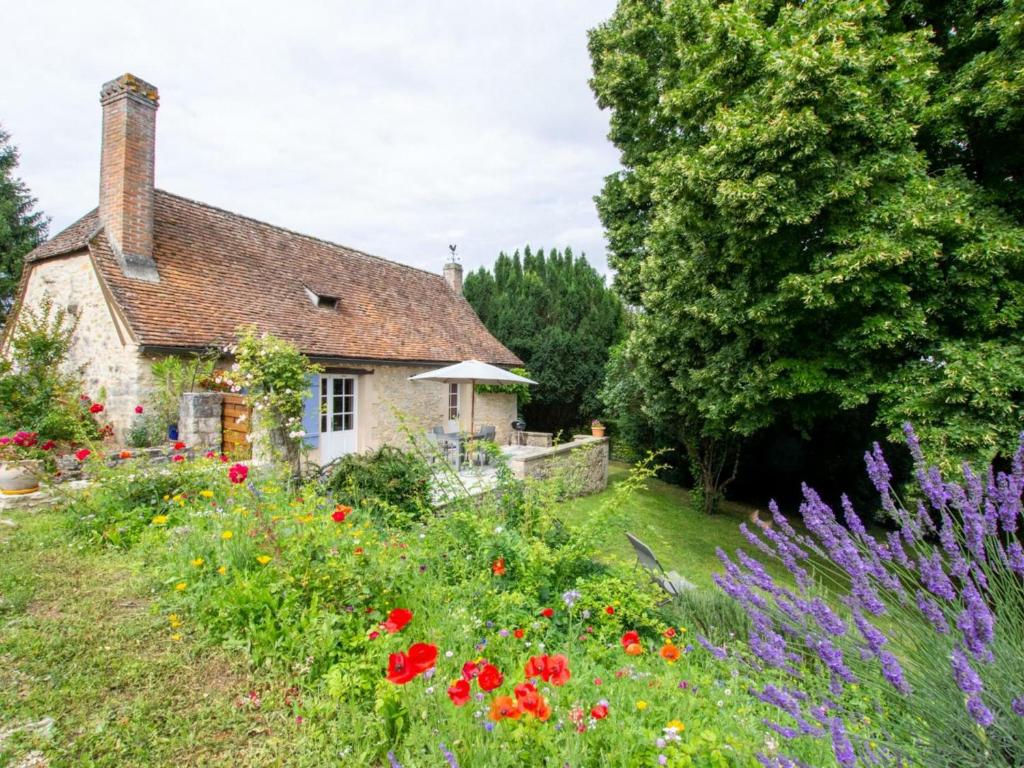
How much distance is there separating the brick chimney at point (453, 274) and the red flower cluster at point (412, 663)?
57.9ft

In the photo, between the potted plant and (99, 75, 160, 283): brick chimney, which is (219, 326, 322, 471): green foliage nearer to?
the potted plant

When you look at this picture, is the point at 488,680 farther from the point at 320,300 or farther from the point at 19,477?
the point at 320,300

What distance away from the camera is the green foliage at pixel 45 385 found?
7598mm

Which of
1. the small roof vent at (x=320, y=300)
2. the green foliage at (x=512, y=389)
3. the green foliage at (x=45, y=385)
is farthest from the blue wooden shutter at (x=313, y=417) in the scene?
the green foliage at (x=512, y=389)

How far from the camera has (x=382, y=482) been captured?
5684mm

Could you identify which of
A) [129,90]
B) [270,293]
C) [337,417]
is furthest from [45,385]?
[129,90]

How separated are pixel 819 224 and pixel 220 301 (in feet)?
35.7

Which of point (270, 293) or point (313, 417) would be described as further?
point (270, 293)

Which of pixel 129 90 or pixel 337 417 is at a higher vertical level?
pixel 129 90

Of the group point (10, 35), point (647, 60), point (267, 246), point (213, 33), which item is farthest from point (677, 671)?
point (267, 246)

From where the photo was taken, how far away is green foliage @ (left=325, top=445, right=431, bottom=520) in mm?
5516

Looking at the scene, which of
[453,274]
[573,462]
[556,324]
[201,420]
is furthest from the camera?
[556,324]

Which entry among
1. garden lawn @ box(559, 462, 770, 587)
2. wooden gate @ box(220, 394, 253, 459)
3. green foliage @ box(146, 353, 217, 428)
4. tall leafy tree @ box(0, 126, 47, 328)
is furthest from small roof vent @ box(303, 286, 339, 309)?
tall leafy tree @ box(0, 126, 47, 328)

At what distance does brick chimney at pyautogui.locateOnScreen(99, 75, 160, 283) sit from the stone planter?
4369 mm
